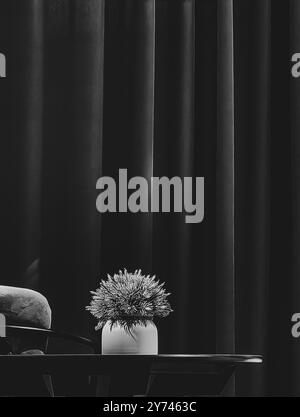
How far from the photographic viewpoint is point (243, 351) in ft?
8.68

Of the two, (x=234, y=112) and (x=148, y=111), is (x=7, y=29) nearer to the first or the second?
(x=148, y=111)

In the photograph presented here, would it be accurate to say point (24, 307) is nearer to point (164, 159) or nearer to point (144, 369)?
point (144, 369)

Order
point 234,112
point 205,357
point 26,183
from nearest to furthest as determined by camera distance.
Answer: point 205,357
point 26,183
point 234,112

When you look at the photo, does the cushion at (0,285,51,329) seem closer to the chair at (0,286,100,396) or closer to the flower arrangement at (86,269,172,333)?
the chair at (0,286,100,396)

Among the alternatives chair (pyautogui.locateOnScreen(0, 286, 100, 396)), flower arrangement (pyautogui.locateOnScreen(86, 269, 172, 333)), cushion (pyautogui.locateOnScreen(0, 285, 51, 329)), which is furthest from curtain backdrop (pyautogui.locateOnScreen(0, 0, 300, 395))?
flower arrangement (pyautogui.locateOnScreen(86, 269, 172, 333))

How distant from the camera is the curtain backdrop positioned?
2.60 meters

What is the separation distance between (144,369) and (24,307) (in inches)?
18.3

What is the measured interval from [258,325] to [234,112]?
74 centimetres

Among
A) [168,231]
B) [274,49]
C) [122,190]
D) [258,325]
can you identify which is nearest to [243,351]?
[258,325]

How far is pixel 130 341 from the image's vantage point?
162 centimetres

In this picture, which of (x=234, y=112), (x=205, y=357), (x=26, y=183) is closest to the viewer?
(x=205, y=357)

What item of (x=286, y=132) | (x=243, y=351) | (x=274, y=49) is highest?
(x=274, y=49)

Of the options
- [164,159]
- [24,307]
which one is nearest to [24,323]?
[24,307]

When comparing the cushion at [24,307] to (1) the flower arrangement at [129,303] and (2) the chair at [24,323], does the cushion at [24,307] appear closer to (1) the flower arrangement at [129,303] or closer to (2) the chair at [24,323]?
(2) the chair at [24,323]
